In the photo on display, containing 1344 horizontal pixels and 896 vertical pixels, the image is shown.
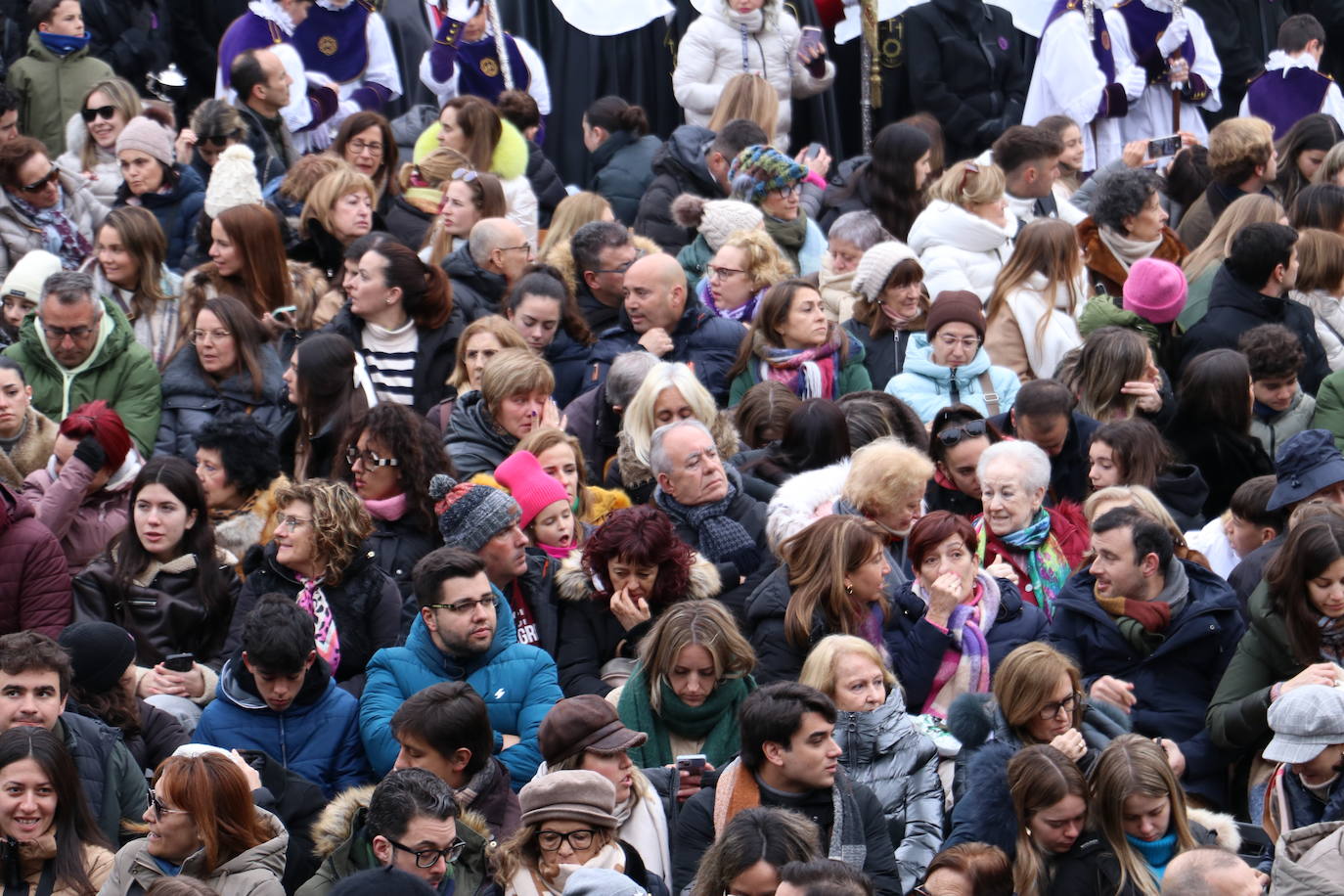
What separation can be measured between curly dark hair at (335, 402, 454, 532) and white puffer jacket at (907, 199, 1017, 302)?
126 inches

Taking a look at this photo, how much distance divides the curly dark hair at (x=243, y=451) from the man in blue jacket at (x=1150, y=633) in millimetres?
2966

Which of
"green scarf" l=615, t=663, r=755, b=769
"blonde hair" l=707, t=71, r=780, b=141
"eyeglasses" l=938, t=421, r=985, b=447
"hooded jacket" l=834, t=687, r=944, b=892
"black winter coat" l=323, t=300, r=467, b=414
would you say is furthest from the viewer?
"blonde hair" l=707, t=71, r=780, b=141

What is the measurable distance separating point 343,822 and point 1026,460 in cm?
307

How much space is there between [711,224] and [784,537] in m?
3.25

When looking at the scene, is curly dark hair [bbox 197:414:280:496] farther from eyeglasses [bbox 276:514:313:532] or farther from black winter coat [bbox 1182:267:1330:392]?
black winter coat [bbox 1182:267:1330:392]

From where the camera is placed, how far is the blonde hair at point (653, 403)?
8.93m

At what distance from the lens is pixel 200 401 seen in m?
9.49

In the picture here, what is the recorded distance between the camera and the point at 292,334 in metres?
10.1

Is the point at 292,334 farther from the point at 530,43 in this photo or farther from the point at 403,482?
the point at 530,43

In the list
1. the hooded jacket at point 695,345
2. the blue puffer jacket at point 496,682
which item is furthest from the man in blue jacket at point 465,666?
the hooded jacket at point 695,345

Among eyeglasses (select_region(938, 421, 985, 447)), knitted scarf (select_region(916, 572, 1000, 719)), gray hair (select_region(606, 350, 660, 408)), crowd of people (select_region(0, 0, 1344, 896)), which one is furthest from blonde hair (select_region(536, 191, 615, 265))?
knitted scarf (select_region(916, 572, 1000, 719))

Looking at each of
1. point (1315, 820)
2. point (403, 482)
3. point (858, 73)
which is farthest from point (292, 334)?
point (858, 73)

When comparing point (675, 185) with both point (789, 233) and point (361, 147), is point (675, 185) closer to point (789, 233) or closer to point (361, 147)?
point (789, 233)

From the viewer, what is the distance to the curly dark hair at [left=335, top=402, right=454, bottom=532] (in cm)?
847
